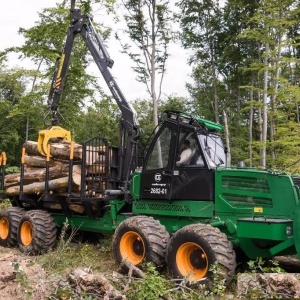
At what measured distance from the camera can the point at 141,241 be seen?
7309 mm

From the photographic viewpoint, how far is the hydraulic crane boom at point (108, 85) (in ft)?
30.4

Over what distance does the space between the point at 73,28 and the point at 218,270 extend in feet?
24.8

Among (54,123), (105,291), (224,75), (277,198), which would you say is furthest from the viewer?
(224,75)

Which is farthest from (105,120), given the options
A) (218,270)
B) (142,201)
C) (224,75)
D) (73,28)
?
(218,270)

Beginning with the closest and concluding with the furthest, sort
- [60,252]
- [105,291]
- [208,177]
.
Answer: [105,291] < [208,177] < [60,252]

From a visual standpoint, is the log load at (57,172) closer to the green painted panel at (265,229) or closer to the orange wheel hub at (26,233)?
the orange wheel hub at (26,233)

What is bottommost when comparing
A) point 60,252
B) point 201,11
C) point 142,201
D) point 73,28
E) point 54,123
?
point 60,252

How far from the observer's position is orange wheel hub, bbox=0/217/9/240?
10.4 metres

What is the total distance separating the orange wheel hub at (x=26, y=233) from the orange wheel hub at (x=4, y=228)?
0.74m

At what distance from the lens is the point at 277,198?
643 centimetres

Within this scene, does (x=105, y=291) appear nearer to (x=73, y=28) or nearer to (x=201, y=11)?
(x=73, y=28)

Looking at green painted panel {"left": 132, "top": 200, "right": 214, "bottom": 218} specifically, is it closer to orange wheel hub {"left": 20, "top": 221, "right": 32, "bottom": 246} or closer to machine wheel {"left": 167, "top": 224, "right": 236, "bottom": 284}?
machine wheel {"left": 167, "top": 224, "right": 236, "bottom": 284}

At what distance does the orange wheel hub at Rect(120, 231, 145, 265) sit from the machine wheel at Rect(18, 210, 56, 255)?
8.10ft

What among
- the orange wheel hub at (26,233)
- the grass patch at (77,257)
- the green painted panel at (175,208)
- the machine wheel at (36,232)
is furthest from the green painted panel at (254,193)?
Result: the orange wheel hub at (26,233)
